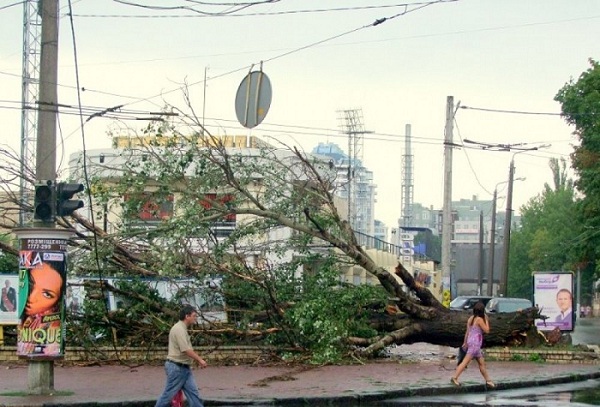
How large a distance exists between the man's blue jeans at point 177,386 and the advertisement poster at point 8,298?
972cm

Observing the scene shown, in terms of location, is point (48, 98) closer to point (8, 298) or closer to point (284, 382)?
point (284, 382)

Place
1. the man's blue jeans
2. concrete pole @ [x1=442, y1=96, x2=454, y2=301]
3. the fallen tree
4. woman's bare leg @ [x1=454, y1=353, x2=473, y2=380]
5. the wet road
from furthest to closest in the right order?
concrete pole @ [x1=442, y1=96, x2=454, y2=301]
the fallen tree
woman's bare leg @ [x1=454, y1=353, x2=473, y2=380]
the wet road
the man's blue jeans

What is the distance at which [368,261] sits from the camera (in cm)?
2169

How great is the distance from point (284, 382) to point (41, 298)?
4.84m

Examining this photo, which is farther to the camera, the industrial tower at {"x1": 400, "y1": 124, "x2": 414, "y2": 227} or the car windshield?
the industrial tower at {"x1": 400, "y1": 124, "x2": 414, "y2": 227}

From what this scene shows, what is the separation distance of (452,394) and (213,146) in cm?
725

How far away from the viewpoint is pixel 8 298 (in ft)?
69.1

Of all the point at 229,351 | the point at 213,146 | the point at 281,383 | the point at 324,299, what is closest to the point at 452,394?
the point at 281,383

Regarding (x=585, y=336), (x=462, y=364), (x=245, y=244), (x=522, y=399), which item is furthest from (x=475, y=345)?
(x=585, y=336)

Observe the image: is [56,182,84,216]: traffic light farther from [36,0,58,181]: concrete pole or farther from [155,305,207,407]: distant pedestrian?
[155,305,207,407]: distant pedestrian

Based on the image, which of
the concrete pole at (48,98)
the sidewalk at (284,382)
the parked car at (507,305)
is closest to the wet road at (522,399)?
the sidewalk at (284,382)

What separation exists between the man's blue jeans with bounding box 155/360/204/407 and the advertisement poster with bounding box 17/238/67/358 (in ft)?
10.6

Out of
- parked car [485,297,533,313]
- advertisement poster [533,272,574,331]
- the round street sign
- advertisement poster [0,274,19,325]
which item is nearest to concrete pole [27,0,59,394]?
the round street sign

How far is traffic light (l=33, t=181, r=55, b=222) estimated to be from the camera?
14875mm
